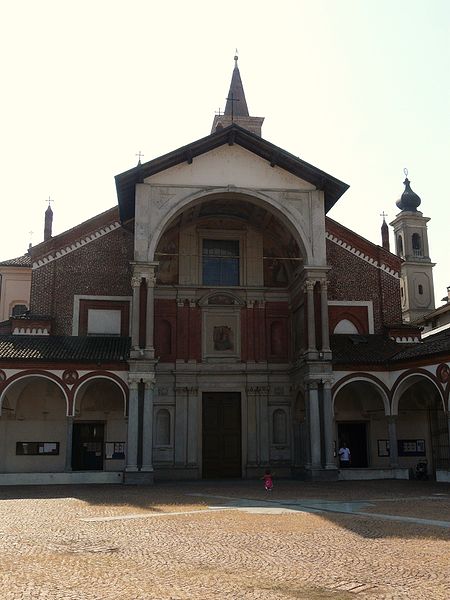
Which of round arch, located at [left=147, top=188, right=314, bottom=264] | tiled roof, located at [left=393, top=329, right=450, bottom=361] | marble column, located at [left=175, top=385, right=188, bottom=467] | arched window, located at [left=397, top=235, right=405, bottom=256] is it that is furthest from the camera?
arched window, located at [left=397, top=235, right=405, bottom=256]

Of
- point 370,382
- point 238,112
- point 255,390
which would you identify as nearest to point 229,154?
point 255,390

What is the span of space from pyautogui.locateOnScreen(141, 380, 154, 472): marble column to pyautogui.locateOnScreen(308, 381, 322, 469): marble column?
21.0 feet

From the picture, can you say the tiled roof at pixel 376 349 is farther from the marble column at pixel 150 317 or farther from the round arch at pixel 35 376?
the round arch at pixel 35 376

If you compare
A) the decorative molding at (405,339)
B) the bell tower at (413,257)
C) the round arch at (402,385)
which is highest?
the bell tower at (413,257)

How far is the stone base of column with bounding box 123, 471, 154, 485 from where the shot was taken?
25.1 metres

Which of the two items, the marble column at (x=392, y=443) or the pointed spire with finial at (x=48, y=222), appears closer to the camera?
the marble column at (x=392, y=443)

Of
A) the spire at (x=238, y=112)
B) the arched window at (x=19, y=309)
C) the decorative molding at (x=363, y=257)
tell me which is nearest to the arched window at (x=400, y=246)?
the spire at (x=238, y=112)

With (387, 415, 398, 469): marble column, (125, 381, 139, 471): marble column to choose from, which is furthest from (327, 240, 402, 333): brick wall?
(125, 381, 139, 471): marble column

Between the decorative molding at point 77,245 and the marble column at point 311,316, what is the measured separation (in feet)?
33.3

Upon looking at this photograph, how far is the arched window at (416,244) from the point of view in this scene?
69250 millimetres

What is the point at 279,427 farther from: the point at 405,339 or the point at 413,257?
the point at 413,257

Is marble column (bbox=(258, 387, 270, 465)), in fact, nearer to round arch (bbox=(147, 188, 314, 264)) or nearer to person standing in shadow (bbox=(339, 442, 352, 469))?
person standing in shadow (bbox=(339, 442, 352, 469))

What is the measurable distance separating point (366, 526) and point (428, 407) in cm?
1778

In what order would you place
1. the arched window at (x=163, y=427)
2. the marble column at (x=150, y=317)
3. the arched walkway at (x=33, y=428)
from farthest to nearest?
the arched window at (x=163, y=427) → the arched walkway at (x=33, y=428) → the marble column at (x=150, y=317)
